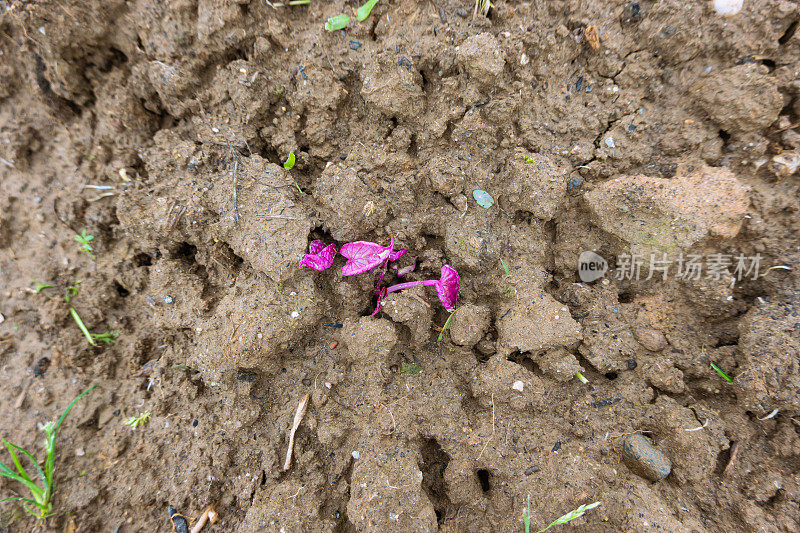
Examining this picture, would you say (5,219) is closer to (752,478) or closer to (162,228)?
(162,228)

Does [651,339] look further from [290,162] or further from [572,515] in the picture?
[290,162]

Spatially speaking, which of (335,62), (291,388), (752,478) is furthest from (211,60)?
(752,478)

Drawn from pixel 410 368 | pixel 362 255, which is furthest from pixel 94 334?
pixel 410 368

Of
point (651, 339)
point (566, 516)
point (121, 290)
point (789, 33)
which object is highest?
point (789, 33)

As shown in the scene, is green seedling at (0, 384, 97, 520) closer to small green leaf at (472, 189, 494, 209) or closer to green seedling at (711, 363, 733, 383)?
small green leaf at (472, 189, 494, 209)

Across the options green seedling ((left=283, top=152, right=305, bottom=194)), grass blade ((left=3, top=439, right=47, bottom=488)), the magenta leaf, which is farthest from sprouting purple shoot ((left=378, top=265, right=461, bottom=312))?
grass blade ((left=3, top=439, right=47, bottom=488))

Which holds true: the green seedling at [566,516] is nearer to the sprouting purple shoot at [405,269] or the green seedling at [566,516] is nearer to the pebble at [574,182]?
the sprouting purple shoot at [405,269]

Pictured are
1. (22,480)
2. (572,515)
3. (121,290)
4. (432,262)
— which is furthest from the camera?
(121,290)

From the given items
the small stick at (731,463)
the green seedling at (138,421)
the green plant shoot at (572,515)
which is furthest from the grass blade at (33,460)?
the small stick at (731,463)
